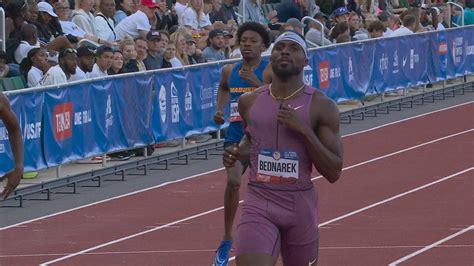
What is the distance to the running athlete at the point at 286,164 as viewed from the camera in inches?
300

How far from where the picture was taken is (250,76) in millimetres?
11328

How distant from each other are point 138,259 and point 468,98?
54.3ft

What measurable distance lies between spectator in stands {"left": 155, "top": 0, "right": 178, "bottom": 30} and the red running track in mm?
4836

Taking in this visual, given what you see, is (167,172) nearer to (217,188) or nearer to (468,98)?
(217,188)

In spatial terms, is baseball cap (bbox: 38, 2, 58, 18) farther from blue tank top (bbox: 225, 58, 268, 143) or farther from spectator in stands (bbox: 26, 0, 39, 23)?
blue tank top (bbox: 225, 58, 268, 143)

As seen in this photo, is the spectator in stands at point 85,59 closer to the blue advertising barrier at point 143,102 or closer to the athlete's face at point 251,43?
the blue advertising barrier at point 143,102

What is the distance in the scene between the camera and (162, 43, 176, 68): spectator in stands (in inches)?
747

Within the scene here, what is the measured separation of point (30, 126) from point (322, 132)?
7.49m

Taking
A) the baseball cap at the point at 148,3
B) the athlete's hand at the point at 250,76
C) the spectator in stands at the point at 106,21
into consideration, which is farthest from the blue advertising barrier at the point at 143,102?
the athlete's hand at the point at 250,76

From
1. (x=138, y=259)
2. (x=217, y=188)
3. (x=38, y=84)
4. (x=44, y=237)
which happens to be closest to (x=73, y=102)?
(x=38, y=84)

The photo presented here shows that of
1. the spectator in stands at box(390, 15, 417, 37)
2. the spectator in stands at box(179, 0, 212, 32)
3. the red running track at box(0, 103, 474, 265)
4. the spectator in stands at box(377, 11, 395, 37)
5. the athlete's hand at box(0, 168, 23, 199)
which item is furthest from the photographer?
the spectator in stands at box(377, 11, 395, 37)

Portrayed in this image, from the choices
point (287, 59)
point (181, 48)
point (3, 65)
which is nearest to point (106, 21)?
point (181, 48)

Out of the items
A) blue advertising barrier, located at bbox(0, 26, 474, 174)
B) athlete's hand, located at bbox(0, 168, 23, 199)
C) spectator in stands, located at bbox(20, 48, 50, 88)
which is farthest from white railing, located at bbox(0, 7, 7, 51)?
athlete's hand, located at bbox(0, 168, 23, 199)

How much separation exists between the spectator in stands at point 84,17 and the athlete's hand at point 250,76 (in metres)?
8.34
